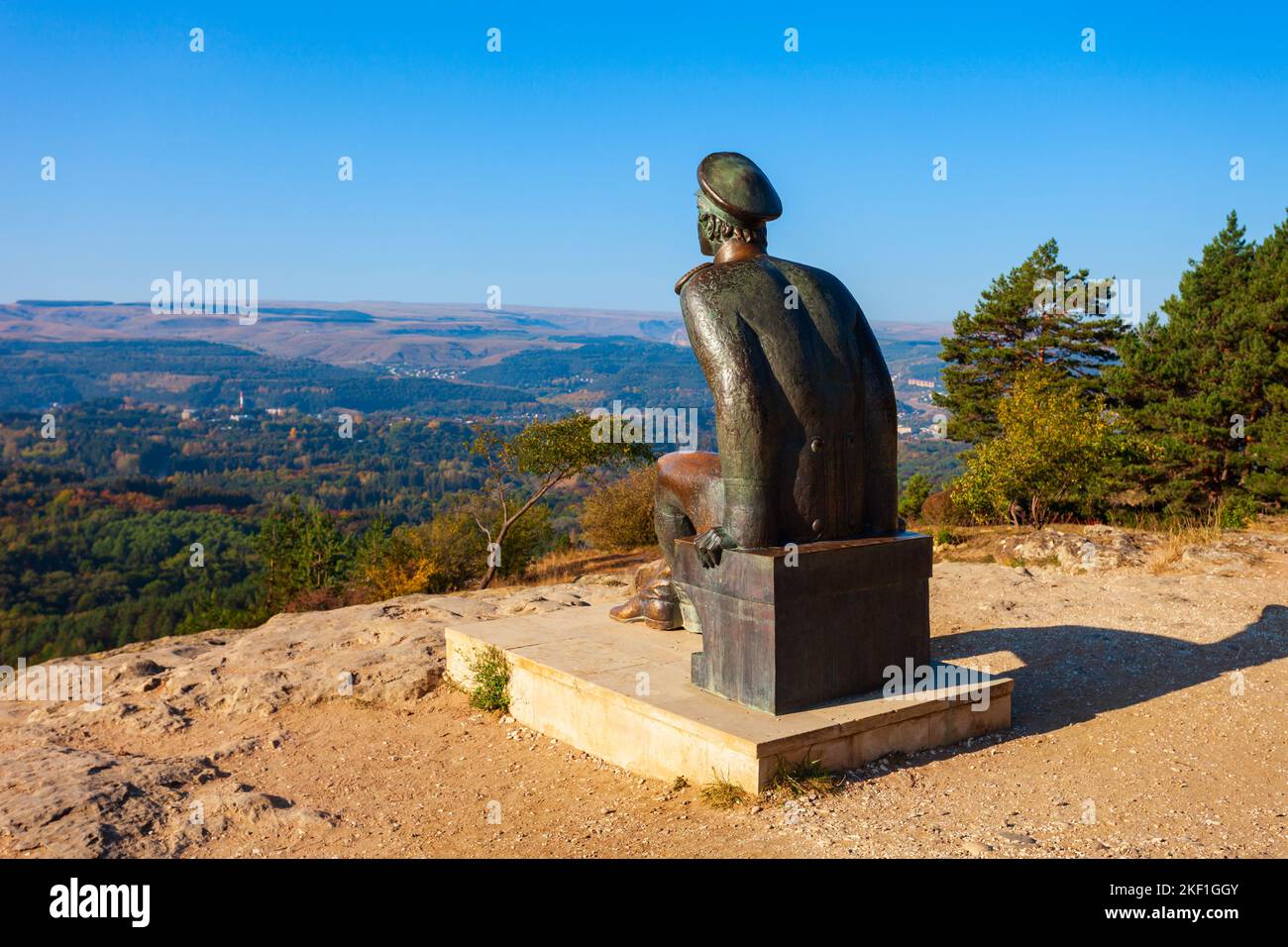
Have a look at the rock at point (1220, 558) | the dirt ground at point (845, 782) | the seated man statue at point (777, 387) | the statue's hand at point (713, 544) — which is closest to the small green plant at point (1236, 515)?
the rock at point (1220, 558)

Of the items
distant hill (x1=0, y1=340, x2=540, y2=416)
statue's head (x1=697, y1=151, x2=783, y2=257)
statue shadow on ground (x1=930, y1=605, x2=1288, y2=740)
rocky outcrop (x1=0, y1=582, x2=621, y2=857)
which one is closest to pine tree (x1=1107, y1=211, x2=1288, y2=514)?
statue shadow on ground (x1=930, y1=605, x2=1288, y2=740)

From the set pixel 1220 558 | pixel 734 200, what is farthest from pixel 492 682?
pixel 1220 558

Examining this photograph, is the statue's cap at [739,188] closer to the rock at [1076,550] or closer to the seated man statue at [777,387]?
the seated man statue at [777,387]

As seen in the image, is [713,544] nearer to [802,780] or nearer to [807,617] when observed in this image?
[807,617]

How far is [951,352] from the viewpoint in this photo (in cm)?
2780

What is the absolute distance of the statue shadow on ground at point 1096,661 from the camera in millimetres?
5949

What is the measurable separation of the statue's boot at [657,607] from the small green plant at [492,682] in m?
1.01

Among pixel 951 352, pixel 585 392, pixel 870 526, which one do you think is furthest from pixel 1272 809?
pixel 585 392

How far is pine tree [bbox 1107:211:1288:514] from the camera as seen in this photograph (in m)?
17.6

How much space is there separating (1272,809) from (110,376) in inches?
6351

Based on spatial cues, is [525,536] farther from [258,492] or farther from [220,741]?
[258,492]

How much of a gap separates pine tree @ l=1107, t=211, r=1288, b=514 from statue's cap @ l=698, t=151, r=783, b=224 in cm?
1537

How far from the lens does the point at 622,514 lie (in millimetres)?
23625

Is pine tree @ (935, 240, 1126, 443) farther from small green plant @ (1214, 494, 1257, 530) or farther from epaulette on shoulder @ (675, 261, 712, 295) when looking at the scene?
epaulette on shoulder @ (675, 261, 712, 295)
